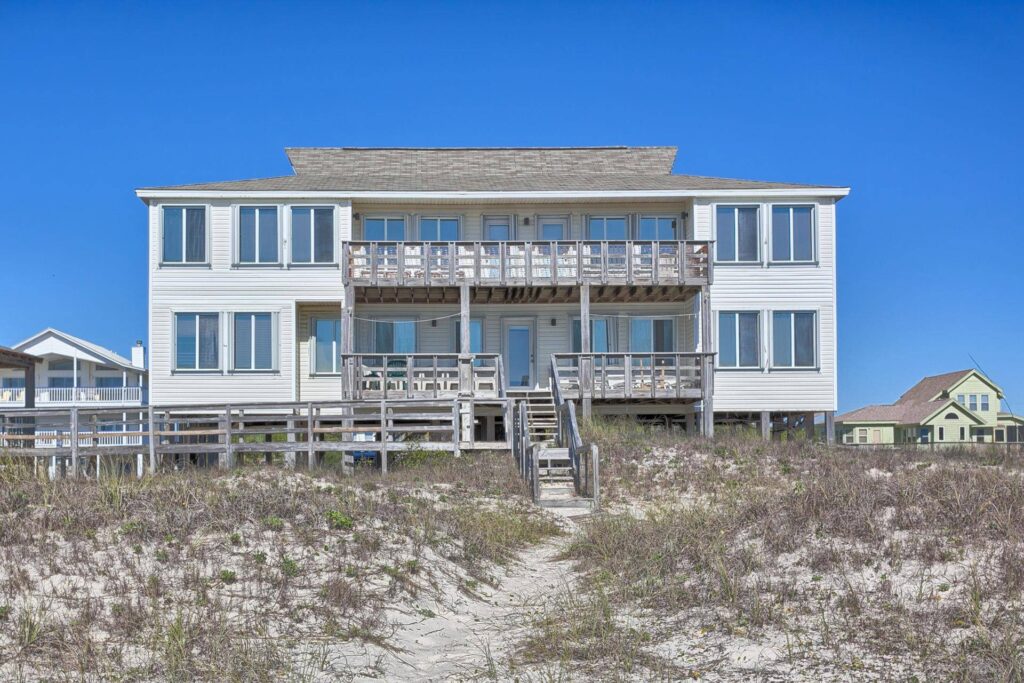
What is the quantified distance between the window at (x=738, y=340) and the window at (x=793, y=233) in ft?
6.24

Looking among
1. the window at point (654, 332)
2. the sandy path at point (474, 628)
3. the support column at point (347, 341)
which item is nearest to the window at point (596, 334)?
the window at point (654, 332)

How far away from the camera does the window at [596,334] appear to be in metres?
30.2

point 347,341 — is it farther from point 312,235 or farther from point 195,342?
point 195,342

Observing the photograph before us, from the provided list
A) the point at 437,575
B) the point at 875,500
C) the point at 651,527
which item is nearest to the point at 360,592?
the point at 437,575

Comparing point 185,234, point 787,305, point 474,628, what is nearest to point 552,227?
point 787,305

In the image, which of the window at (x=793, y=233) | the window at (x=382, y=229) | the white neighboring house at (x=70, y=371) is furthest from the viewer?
the white neighboring house at (x=70, y=371)

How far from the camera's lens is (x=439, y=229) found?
3005 cm

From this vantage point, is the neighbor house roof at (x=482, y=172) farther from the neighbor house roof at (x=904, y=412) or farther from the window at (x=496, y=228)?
the neighbor house roof at (x=904, y=412)

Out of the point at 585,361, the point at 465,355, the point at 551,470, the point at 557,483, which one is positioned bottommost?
the point at 557,483

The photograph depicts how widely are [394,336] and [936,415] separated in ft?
155

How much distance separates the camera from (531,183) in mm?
29703

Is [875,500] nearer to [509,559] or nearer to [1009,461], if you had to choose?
[509,559]

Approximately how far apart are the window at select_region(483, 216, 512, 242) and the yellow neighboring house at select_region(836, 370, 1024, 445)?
39631 millimetres

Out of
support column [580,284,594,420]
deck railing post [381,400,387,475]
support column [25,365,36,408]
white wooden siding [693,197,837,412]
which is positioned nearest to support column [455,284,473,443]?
support column [580,284,594,420]
